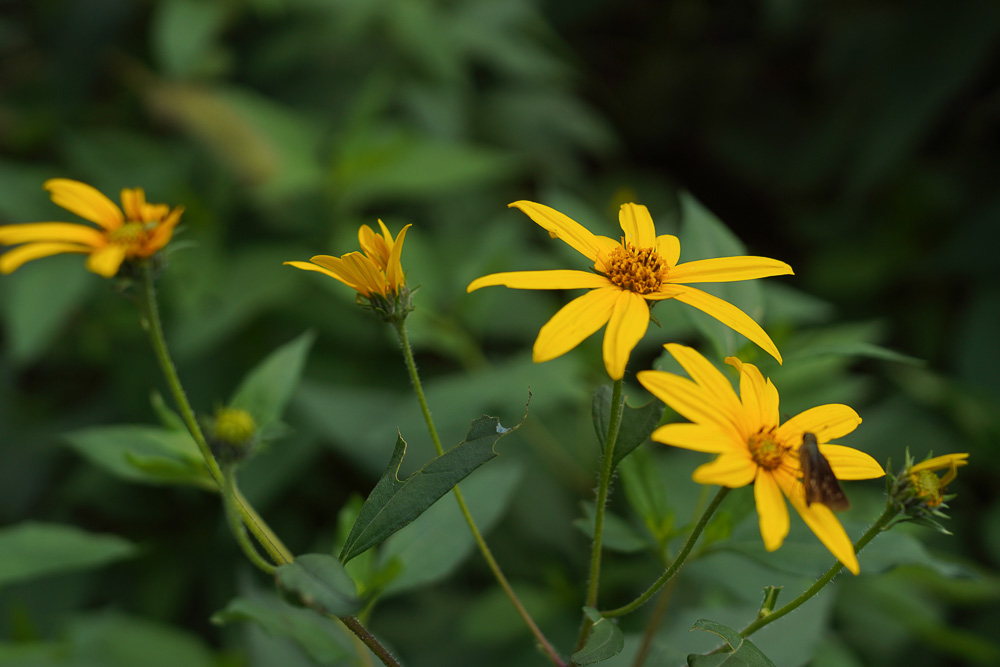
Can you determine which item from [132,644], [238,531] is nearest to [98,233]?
[238,531]

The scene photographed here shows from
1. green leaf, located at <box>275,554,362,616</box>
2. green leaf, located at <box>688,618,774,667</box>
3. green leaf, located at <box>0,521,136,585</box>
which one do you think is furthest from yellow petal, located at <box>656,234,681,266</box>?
green leaf, located at <box>0,521,136,585</box>

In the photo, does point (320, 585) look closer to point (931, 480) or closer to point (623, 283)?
point (623, 283)

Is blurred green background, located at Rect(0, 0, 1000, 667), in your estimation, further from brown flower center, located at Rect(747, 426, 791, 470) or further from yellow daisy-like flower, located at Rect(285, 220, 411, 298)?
yellow daisy-like flower, located at Rect(285, 220, 411, 298)

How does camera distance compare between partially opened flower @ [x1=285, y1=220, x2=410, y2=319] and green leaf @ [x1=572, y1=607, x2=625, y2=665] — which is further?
partially opened flower @ [x1=285, y1=220, x2=410, y2=319]

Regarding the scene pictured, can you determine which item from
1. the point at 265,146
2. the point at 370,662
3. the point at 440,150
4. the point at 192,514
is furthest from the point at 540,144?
the point at 370,662

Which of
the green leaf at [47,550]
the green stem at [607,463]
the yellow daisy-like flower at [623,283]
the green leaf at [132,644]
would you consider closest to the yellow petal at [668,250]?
the yellow daisy-like flower at [623,283]

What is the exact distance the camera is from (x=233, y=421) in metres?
0.98

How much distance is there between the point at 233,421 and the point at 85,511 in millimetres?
1919

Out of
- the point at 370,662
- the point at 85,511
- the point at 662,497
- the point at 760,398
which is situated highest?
the point at 760,398

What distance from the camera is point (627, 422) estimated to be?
800 mm

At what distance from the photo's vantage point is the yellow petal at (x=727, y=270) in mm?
843

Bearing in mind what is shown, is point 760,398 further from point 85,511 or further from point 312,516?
point 85,511

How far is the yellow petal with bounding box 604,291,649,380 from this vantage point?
2.21ft

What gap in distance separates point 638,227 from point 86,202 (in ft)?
2.27
